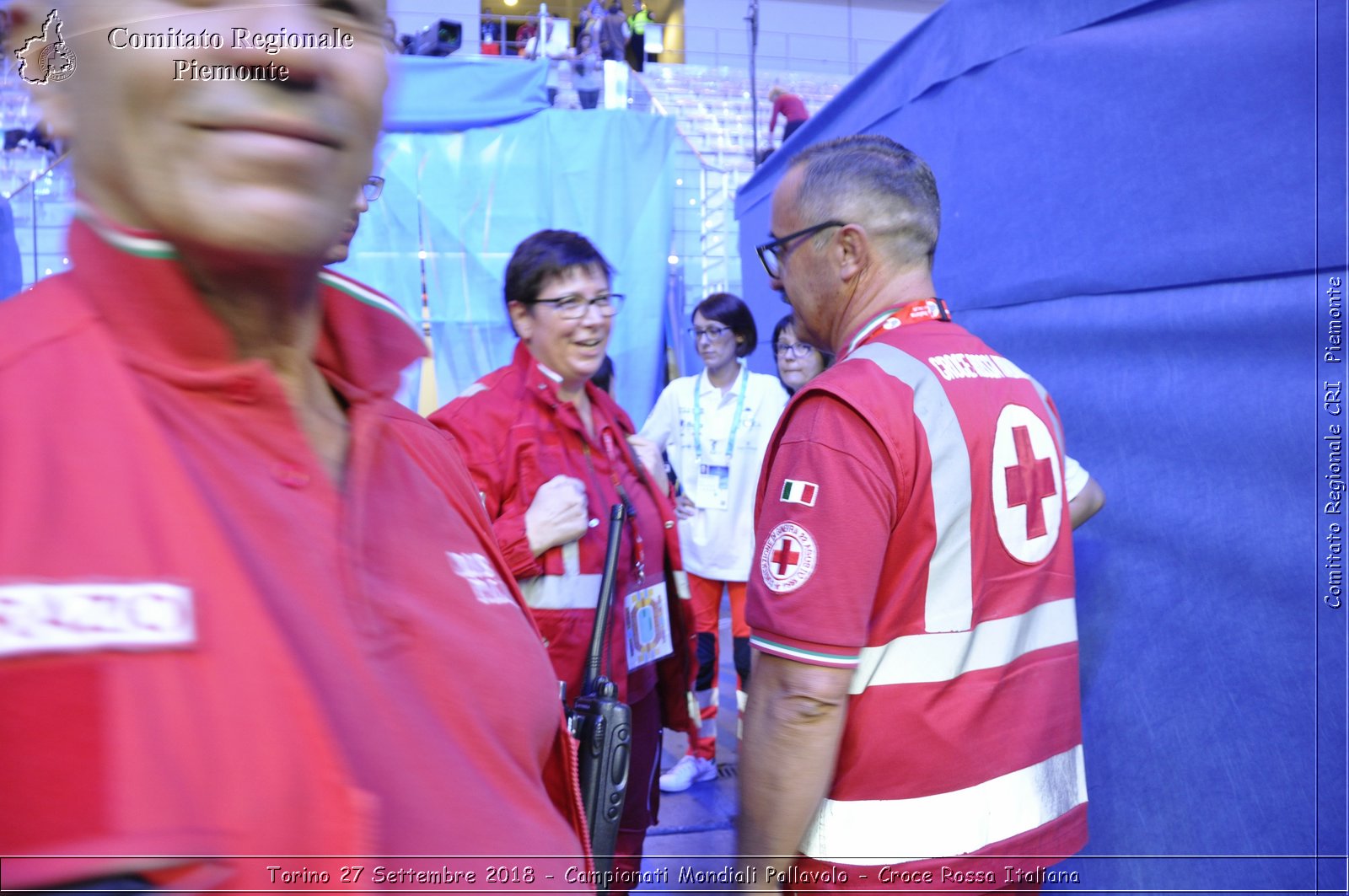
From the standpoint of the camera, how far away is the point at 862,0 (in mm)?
19891

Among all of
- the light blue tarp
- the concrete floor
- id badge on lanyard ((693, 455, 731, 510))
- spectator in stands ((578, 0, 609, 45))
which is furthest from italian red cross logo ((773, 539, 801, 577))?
spectator in stands ((578, 0, 609, 45))

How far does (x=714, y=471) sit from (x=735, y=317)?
3.02 ft

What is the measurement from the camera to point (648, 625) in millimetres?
2582

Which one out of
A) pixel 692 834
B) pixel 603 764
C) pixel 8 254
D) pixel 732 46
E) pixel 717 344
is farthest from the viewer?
pixel 732 46

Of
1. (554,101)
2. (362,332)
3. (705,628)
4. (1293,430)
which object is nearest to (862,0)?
(554,101)

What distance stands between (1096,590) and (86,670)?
259 cm

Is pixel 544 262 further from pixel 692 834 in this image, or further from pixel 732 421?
pixel 692 834

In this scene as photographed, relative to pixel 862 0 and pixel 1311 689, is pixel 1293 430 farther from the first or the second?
pixel 862 0

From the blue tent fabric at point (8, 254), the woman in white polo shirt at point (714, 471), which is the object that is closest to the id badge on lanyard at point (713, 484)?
the woman in white polo shirt at point (714, 471)

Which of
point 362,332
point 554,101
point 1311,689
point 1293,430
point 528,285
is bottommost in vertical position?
point 1311,689

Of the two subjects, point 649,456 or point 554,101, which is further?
point 554,101

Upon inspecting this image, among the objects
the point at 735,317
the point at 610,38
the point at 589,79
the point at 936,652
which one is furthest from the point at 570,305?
the point at 610,38

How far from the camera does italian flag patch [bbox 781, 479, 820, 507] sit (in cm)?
157

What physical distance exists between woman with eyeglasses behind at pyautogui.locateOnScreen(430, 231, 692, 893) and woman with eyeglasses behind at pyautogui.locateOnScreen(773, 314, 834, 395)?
2.17 meters
